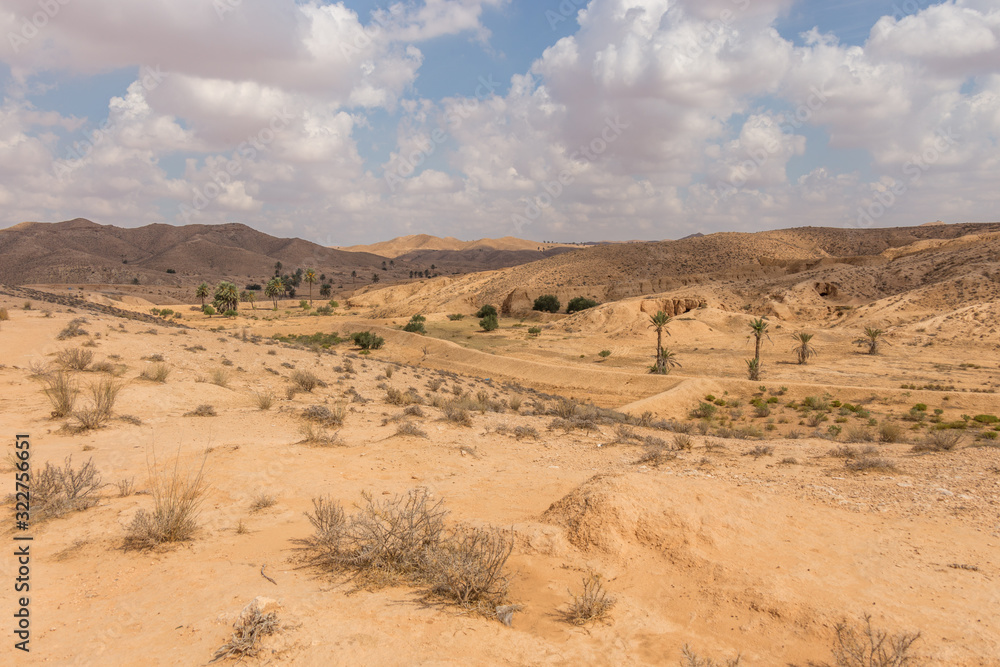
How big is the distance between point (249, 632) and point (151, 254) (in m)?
143

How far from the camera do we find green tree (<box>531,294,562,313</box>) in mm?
58969

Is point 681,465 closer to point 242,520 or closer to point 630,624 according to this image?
point 630,624

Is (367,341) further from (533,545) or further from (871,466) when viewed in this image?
(533,545)

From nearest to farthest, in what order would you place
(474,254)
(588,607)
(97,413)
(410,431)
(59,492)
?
(588,607) → (59,492) → (97,413) → (410,431) → (474,254)

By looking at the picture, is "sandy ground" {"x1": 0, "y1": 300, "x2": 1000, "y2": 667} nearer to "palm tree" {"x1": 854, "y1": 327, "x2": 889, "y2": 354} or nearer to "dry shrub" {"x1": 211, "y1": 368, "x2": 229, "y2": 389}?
"dry shrub" {"x1": 211, "y1": 368, "x2": 229, "y2": 389}

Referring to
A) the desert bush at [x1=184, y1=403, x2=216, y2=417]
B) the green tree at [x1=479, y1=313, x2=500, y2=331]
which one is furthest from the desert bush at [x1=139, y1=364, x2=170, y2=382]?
the green tree at [x1=479, y1=313, x2=500, y2=331]

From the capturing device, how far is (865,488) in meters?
7.70

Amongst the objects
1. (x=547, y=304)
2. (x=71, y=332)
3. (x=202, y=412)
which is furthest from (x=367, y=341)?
(x=202, y=412)

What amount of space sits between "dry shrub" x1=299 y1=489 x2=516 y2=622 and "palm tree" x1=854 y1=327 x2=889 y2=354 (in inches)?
1469

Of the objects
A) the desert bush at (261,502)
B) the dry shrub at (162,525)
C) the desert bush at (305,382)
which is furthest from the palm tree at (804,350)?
the dry shrub at (162,525)

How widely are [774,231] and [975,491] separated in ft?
268

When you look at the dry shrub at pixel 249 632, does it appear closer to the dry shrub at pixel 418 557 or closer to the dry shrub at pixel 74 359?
the dry shrub at pixel 418 557

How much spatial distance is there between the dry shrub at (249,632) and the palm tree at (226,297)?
61.9 metres

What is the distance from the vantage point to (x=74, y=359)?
1354 cm
